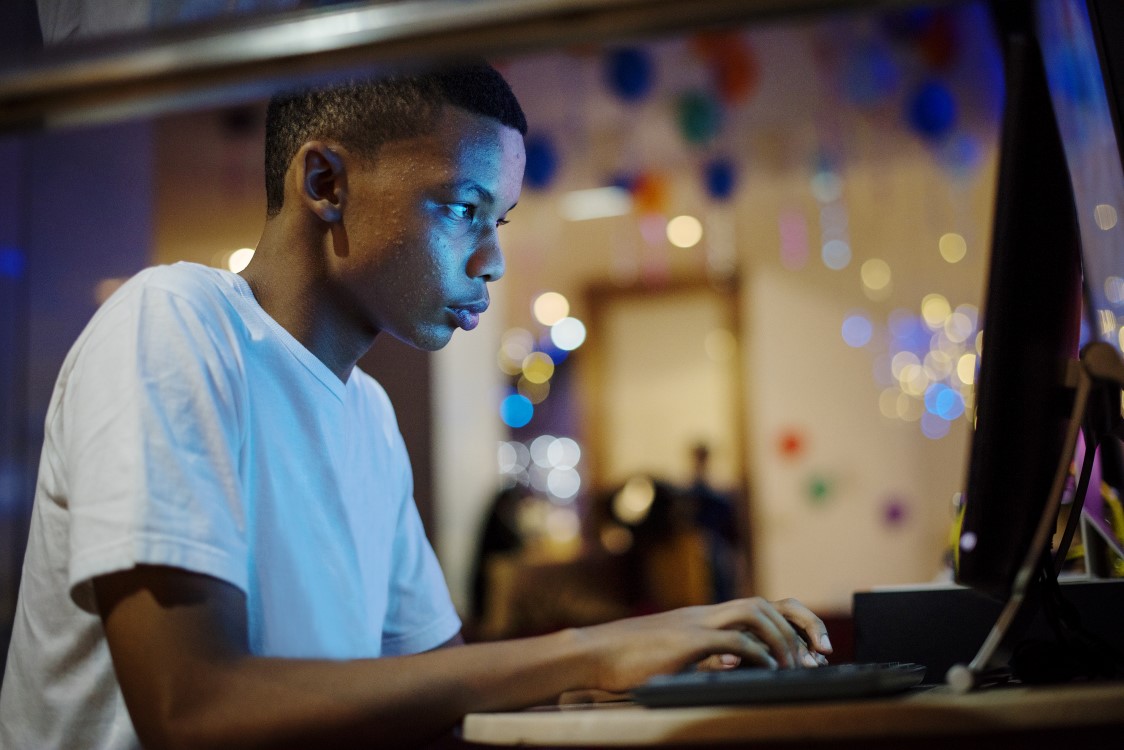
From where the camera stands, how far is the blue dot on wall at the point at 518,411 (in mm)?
7652

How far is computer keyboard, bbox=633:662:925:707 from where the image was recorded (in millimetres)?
646

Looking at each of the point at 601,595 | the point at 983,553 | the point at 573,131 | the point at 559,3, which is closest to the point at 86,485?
the point at 559,3

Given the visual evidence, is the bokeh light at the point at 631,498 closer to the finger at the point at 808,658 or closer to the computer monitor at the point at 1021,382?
the finger at the point at 808,658

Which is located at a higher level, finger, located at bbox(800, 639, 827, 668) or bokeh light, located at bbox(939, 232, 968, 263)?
bokeh light, located at bbox(939, 232, 968, 263)

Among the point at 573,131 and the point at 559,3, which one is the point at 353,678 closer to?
the point at 559,3

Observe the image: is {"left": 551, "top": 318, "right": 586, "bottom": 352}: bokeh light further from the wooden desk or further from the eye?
the wooden desk

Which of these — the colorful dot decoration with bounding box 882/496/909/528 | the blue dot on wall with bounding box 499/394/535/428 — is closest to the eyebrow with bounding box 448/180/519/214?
the colorful dot decoration with bounding box 882/496/909/528

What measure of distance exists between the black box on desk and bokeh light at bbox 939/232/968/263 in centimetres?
555

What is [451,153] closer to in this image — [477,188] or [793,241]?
[477,188]

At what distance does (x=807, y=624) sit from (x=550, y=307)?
659 cm

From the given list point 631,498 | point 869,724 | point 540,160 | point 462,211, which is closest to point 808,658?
point 869,724

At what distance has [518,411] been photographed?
770 centimetres

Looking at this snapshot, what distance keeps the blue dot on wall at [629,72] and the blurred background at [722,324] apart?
0.01 m

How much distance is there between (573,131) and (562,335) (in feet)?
7.04
